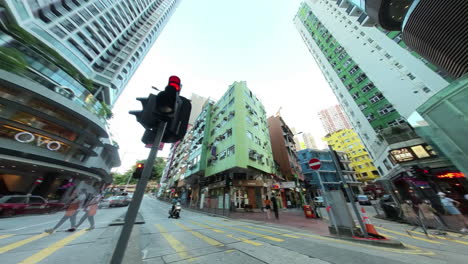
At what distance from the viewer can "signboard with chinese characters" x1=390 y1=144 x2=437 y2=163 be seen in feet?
54.5

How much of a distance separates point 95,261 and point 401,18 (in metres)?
26.2

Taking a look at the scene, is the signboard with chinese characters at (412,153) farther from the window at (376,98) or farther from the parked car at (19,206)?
the parked car at (19,206)

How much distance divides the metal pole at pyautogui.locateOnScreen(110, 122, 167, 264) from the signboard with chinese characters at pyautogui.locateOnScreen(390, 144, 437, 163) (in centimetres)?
2722

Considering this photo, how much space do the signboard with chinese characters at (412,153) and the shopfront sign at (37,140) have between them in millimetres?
43670

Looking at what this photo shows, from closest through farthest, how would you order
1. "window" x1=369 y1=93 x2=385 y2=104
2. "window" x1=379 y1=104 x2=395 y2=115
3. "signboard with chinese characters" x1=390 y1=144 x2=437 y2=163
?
"signboard with chinese characters" x1=390 y1=144 x2=437 y2=163
"window" x1=379 y1=104 x2=395 y2=115
"window" x1=369 y1=93 x2=385 y2=104

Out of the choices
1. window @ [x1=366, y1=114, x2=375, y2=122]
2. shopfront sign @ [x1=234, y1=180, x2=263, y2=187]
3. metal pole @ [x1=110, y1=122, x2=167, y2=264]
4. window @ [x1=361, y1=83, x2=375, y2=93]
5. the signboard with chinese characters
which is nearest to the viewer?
metal pole @ [x1=110, y1=122, x2=167, y2=264]

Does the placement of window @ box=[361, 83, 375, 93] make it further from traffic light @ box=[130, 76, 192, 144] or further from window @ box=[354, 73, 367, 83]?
traffic light @ box=[130, 76, 192, 144]

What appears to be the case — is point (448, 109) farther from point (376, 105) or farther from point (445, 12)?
point (376, 105)

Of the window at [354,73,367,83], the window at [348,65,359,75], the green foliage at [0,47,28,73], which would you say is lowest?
the green foliage at [0,47,28,73]

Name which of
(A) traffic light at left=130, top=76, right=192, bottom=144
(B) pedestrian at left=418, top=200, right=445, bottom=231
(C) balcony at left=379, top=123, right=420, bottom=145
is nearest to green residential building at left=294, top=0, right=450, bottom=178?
(C) balcony at left=379, top=123, right=420, bottom=145

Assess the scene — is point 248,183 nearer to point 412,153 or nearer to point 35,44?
point 412,153

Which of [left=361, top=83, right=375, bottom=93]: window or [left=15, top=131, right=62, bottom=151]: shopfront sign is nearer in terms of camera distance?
[left=15, top=131, right=62, bottom=151]: shopfront sign

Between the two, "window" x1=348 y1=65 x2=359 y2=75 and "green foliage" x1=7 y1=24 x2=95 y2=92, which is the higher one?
"window" x1=348 y1=65 x2=359 y2=75

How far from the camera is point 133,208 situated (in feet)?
6.23
